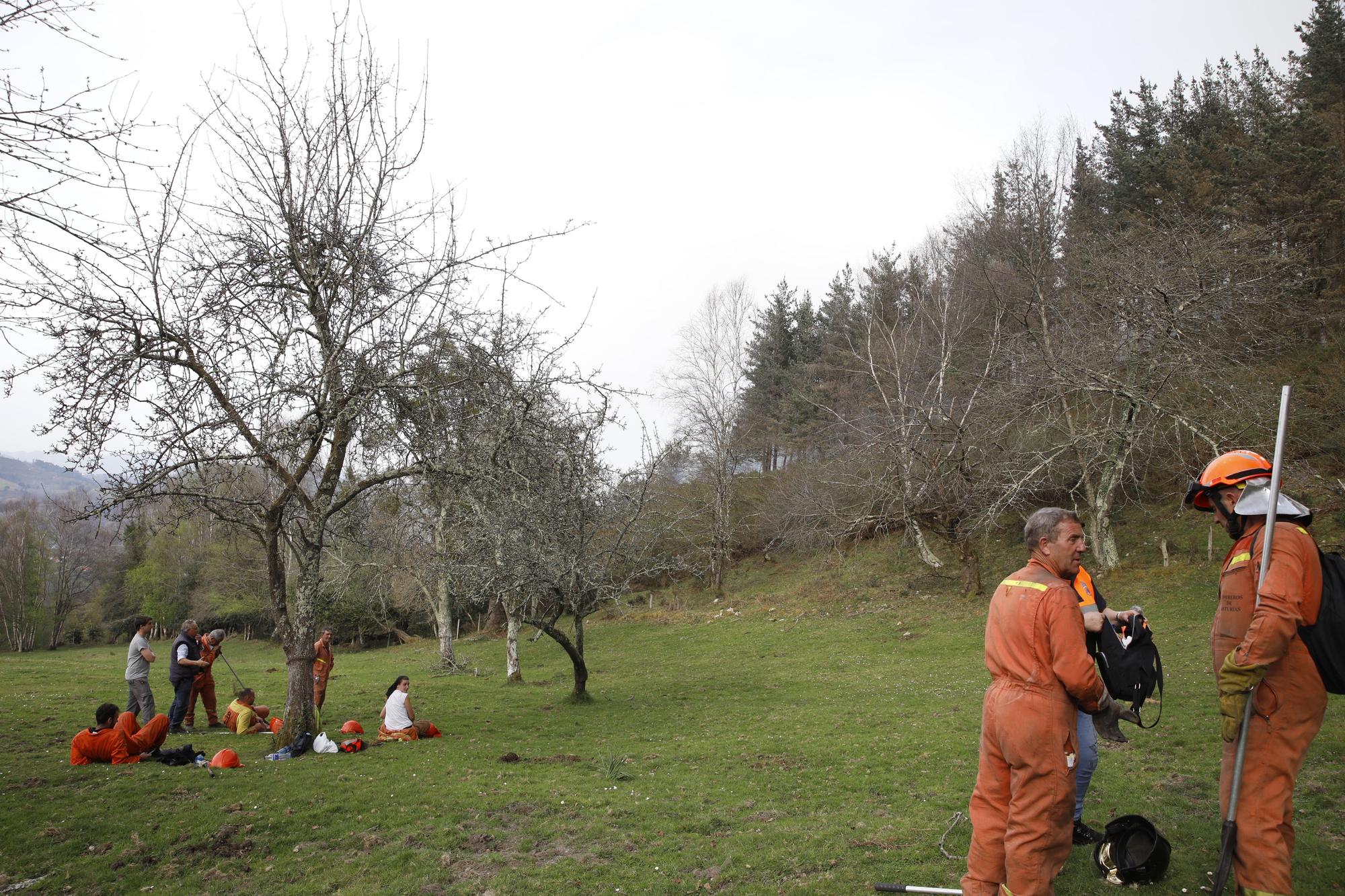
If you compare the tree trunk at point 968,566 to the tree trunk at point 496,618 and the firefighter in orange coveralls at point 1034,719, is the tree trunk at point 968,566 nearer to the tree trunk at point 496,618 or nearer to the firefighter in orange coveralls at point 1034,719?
the firefighter in orange coveralls at point 1034,719

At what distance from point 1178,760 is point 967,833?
320cm

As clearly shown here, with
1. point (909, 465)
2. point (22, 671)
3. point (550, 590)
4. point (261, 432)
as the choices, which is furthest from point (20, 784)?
point (909, 465)

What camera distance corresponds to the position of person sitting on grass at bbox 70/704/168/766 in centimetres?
839

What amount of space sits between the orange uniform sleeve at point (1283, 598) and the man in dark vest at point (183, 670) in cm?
1256

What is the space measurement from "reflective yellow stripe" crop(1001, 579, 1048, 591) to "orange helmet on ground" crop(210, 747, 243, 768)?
879cm

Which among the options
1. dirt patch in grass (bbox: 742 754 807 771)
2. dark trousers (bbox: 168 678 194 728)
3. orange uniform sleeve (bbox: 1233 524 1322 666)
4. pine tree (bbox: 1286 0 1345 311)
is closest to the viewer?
orange uniform sleeve (bbox: 1233 524 1322 666)

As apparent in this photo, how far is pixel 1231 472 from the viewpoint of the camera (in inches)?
161

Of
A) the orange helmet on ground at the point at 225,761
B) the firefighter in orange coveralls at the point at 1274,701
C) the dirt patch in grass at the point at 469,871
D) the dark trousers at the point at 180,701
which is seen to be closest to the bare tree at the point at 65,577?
the dark trousers at the point at 180,701

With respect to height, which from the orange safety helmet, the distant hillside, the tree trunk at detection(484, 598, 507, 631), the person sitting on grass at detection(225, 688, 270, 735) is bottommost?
the tree trunk at detection(484, 598, 507, 631)

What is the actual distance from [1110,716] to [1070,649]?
0.79 metres

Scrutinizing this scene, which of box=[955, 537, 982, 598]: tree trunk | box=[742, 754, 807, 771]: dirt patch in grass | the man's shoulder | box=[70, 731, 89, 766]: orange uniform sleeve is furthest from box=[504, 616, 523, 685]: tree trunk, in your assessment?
the man's shoulder

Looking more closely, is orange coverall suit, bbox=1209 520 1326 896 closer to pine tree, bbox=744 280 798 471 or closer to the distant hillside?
pine tree, bbox=744 280 798 471

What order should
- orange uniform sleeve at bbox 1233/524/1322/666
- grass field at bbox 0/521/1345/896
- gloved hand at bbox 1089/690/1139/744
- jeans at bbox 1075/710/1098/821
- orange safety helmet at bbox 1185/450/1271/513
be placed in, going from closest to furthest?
orange uniform sleeve at bbox 1233/524/1322/666 < gloved hand at bbox 1089/690/1139/744 < orange safety helmet at bbox 1185/450/1271/513 < jeans at bbox 1075/710/1098/821 < grass field at bbox 0/521/1345/896

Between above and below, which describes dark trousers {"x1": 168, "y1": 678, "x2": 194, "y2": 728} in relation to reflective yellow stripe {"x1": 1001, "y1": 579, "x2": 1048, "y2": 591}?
below
